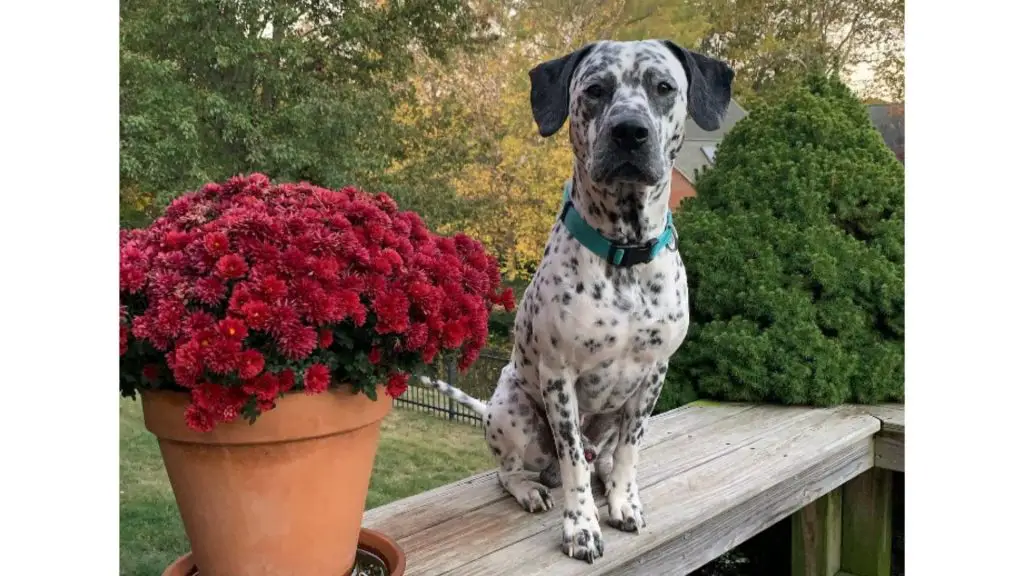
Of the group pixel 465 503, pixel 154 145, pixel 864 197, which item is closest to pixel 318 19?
pixel 154 145

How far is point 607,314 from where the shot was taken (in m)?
1.54

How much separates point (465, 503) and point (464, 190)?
9.25 ft

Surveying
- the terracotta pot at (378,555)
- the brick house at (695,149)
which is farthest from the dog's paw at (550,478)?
the brick house at (695,149)

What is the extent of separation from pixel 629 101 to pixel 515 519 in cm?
97

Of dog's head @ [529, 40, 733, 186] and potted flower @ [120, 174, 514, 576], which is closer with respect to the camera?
potted flower @ [120, 174, 514, 576]

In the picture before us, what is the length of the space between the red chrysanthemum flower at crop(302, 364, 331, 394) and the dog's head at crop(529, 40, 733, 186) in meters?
0.59

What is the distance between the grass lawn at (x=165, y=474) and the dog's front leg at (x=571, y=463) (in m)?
2.21

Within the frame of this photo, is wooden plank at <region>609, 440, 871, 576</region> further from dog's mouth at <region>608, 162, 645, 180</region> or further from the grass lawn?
the grass lawn

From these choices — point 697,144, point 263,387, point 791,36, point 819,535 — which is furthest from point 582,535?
point 791,36

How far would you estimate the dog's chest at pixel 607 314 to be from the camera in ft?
5.07

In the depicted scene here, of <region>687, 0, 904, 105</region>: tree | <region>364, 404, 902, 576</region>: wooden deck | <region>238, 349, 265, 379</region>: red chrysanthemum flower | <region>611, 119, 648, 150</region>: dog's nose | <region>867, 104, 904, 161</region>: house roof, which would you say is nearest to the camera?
<region>238, 349, 265, 379</region>: red chrysanthemum flower

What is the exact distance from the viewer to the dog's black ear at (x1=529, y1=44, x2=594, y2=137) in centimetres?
154

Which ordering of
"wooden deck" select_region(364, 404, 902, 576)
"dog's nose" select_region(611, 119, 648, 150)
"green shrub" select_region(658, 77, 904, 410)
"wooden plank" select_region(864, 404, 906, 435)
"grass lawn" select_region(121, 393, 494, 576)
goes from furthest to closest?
"grass lawn" select_region(121, 393, 494, 576), "green shrub" select_region(658, 77, 904, 410), "wooden plank" select_region(864, 404, 906, 435), "wooden deck" select_region(364, 404, 902, 576), "dog's nose" select_region(611, 119, 648, 150)

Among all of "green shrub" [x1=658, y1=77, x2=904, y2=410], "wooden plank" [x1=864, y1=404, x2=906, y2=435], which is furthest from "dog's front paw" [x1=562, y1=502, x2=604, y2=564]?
"wooden plank" [x1=864, y1=404, x2=906, y2=435]
